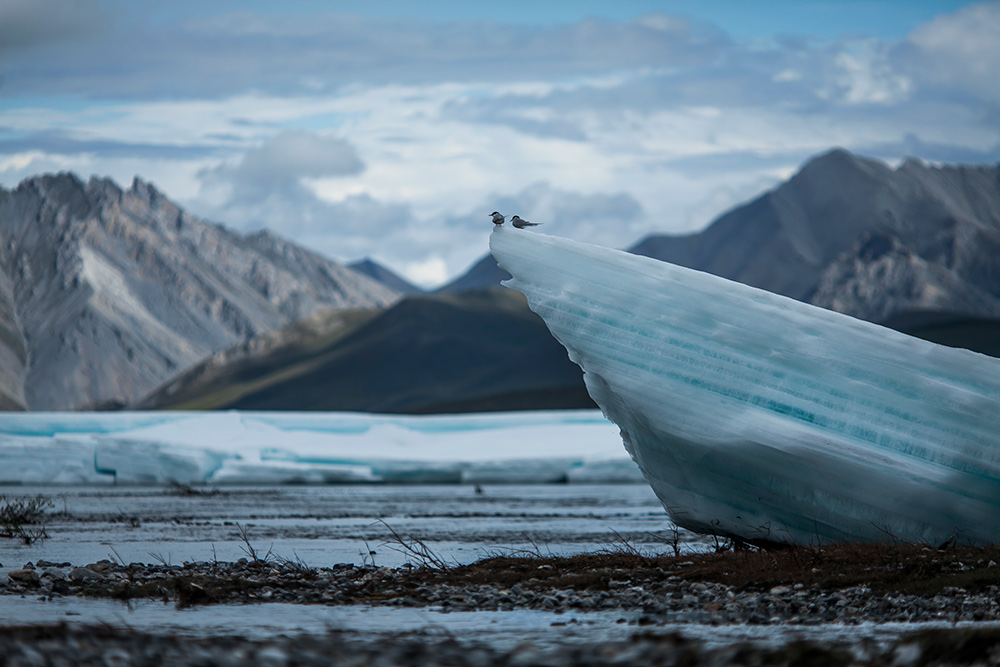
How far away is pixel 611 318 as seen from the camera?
1189 centimetres

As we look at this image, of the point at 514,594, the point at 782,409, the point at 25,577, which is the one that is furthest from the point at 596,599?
the point at 25,577

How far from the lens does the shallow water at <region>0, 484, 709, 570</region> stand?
44.4 ft

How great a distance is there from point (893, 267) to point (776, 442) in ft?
652

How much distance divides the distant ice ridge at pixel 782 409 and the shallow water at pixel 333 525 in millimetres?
2032

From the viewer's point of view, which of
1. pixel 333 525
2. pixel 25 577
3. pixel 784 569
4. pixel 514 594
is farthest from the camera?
pixel 333 525

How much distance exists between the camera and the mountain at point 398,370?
164 m

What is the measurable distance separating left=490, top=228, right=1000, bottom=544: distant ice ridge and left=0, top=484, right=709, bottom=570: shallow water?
2.03 m

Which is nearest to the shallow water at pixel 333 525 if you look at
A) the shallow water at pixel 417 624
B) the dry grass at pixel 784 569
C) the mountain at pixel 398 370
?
the dry grass at pixel 784 569

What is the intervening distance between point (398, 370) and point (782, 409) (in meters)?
166

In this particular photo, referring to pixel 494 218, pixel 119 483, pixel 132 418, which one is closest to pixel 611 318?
pixel 494 218

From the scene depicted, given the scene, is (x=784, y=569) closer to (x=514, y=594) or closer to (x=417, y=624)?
(x=514, y=594)

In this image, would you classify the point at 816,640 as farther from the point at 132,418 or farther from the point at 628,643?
the point at 132,418

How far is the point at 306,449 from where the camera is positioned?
38219mm

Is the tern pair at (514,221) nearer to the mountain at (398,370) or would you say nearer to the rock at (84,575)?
the rock at (84,575)
